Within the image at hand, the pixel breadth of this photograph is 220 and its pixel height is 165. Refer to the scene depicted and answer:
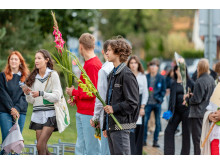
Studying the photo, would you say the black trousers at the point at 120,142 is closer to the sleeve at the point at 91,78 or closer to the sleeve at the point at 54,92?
the sleeve at the point at 91,78

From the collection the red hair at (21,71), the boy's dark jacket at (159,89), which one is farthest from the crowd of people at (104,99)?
the boy's dark jacket at (159,89)

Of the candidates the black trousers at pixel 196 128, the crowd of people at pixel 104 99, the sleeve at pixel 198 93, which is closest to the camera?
the crowd of people at pixel 104 99

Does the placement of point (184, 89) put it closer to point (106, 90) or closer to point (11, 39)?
point (106, 90)

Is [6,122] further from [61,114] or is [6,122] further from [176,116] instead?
[176,116]

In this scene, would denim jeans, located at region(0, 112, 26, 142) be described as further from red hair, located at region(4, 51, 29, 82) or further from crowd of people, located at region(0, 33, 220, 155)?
red hair, located at region(4, 51, 29, 82)

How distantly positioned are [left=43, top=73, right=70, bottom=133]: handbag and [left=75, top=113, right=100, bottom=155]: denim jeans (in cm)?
18

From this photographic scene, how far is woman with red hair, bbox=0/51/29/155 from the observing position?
7.19 meters

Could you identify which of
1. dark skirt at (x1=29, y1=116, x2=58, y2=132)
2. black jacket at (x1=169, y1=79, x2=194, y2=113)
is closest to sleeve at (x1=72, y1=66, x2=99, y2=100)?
dark skirt at (x1=29, y1=116, x2=58, y2=132)

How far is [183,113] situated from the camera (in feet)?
27.5

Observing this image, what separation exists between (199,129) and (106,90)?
2912mm

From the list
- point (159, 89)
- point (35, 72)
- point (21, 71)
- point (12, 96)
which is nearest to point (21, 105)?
point (12, 96)

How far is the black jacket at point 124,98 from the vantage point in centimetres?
514
